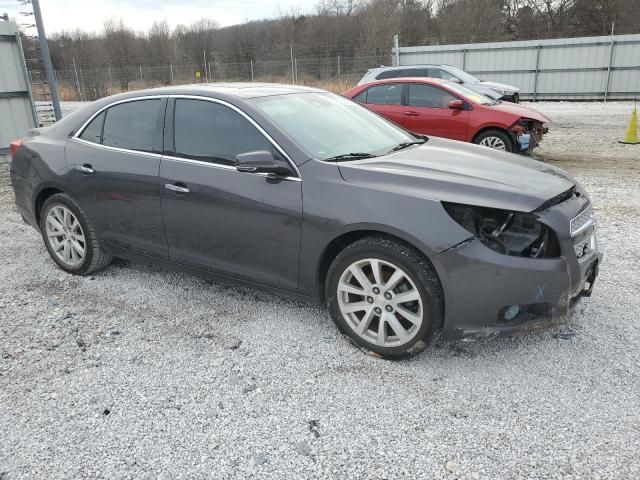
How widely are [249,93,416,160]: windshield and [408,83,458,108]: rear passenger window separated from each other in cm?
503

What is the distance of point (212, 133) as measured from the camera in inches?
144

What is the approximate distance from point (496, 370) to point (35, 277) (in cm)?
393

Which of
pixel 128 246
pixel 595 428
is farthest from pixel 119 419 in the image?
pixel 595 428

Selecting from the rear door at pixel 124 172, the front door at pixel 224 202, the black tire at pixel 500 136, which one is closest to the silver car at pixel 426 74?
the black tire at pixel 500 136

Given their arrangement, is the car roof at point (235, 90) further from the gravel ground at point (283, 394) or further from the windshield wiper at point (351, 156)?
the gravel ground at point (283, 394)

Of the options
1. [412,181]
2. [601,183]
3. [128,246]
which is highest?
[412,181]

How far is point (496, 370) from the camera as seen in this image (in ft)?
10.0

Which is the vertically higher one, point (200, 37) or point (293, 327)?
point (200, 37)

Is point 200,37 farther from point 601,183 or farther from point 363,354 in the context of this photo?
point 363,354

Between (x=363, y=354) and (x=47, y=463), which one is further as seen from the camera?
(x=363, y=354)

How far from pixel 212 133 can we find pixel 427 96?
20.9ft

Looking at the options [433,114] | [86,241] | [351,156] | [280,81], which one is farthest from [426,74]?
[280,81]

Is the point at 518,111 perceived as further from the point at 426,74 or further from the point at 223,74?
the point at 223,74

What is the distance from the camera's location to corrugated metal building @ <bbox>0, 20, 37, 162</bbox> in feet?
33.0
